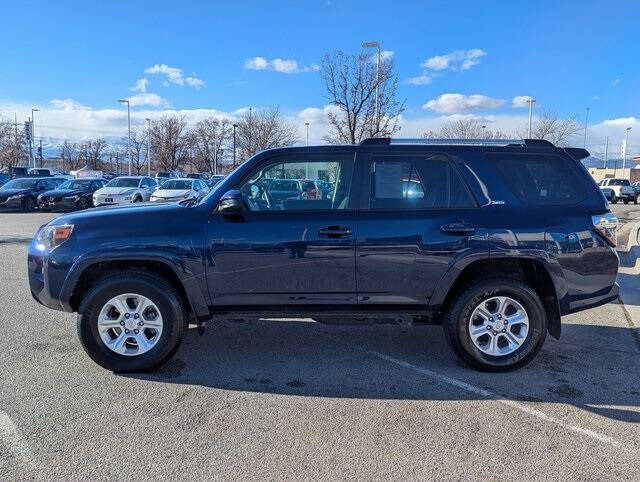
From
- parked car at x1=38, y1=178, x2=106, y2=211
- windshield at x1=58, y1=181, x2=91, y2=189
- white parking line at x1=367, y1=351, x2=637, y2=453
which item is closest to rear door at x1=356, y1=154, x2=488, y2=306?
white parking line at x1=367, y1=351, x2=637, y2=453

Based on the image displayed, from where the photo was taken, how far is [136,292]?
13.8 feet

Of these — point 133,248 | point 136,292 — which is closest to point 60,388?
point 136,292

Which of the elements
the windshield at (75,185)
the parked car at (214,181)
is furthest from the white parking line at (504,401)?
the windshield at (75,185)

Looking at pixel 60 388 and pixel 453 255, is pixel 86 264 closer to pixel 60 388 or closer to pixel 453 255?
pixel 60 388

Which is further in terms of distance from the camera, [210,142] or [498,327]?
[210,142]

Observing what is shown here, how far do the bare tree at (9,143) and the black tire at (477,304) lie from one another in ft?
208

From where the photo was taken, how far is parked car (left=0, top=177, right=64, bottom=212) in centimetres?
2357

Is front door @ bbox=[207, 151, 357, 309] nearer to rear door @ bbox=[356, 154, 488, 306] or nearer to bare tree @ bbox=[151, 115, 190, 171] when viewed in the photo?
rear door @ bbox=[356, 154, 488, 306]

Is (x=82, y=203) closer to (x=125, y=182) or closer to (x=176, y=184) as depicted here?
(x=125, y=182)

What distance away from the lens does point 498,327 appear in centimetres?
438

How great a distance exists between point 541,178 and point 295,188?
2163 millimetres

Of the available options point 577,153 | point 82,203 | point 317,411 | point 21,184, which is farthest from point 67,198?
point 577,153

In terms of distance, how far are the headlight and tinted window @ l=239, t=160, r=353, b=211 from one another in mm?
1477

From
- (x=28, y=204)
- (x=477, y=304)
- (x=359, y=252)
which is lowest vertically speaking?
(x=477, y=304)
